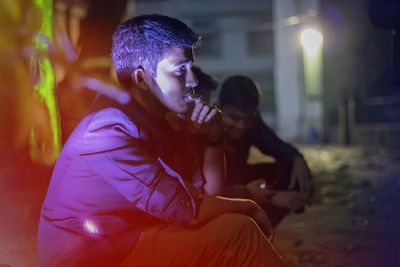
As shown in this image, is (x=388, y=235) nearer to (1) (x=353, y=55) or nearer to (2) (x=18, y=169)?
(2) (x=18, y=169)

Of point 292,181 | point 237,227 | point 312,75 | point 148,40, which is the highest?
point 148,40

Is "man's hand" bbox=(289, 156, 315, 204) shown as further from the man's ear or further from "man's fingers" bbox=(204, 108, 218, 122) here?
the man's ear

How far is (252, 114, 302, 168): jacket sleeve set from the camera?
11.9 ft

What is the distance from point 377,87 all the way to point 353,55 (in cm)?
164

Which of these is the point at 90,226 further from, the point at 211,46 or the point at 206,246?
the point at 211,46

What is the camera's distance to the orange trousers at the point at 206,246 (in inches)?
70.3

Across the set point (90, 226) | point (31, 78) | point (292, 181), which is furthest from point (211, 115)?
point (31, 78)

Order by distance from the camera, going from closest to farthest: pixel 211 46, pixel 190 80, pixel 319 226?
pixel 190 80
pixel 319 226
pixel 211 46

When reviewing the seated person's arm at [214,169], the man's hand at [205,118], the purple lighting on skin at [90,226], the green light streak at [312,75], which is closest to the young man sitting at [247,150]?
the seated person's arm at [214,169]

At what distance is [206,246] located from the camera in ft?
5.94

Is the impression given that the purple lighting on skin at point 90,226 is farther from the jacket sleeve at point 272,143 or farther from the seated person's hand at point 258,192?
the jacket sleeve at point 272,143

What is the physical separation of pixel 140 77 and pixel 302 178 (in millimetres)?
1977

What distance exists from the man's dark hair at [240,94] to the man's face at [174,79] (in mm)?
1390

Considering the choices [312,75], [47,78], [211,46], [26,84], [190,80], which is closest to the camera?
[190,80]
